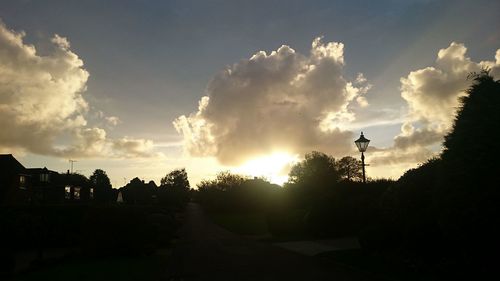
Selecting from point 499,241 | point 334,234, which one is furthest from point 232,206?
point 499,241

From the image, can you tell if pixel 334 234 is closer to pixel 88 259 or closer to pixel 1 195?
pixel 88 259

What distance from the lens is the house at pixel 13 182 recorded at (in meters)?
50.1

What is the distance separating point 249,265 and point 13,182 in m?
45.4

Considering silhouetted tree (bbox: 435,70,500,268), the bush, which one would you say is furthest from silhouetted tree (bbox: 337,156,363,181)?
silhouetted tree (bbox: 435,70,500,268)

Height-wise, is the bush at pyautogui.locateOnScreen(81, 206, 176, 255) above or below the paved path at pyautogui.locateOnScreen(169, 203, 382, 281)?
above

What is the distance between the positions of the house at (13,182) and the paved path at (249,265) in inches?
1457

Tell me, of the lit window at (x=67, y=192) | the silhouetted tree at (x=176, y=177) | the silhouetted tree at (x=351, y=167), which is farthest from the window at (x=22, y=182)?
the silhouetted tree at (x=176, y=177)

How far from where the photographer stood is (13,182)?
5119 cm

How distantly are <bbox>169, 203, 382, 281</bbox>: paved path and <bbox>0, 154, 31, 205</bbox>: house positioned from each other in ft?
121

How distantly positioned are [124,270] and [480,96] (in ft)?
41.6

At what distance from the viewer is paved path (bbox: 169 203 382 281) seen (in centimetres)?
1337

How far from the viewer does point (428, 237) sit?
13.2 metres

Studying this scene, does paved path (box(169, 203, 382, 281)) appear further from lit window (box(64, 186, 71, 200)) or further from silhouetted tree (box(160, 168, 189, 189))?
silhouetted tree (box(160, 168, 189, 189))

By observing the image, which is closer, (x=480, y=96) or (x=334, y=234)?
(x=480, y=96)
